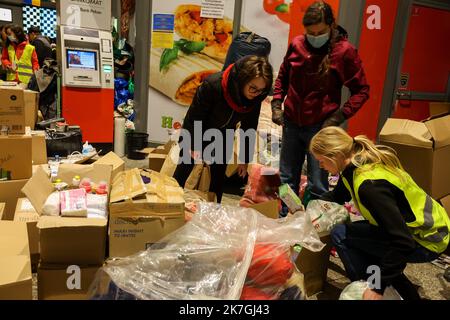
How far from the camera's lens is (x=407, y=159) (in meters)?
2.96

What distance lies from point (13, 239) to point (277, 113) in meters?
1.75

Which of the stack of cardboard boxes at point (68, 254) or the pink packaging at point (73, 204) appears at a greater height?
the pink packaging at point (73, 204)

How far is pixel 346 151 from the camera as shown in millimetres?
2006

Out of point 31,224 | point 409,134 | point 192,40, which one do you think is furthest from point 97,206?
point 192,40

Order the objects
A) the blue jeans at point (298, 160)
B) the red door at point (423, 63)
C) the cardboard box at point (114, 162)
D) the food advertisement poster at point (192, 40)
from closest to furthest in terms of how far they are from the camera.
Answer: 1. the blue jeans at point (298, 160)
2. the cardboard box at point (114, 162)
3. the food advertisement poster at point (192, 40)
4. the red door at point (423, 63)

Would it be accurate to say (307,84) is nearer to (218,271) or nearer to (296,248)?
(296,248)

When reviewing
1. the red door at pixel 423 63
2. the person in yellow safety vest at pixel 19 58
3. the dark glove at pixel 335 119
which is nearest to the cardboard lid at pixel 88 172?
the dark glove at pixel 335 119

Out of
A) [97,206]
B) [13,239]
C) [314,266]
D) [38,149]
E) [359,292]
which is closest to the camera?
[359,292]

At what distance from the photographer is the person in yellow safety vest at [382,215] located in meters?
1.78

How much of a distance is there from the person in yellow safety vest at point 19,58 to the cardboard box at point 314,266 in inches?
212

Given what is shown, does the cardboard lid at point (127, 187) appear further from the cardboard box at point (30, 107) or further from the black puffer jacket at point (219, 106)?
the cardboard box at point (30, 107)

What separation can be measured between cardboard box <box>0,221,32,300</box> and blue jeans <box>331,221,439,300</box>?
1.48m

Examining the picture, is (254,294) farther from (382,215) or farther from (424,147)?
(424,147)
